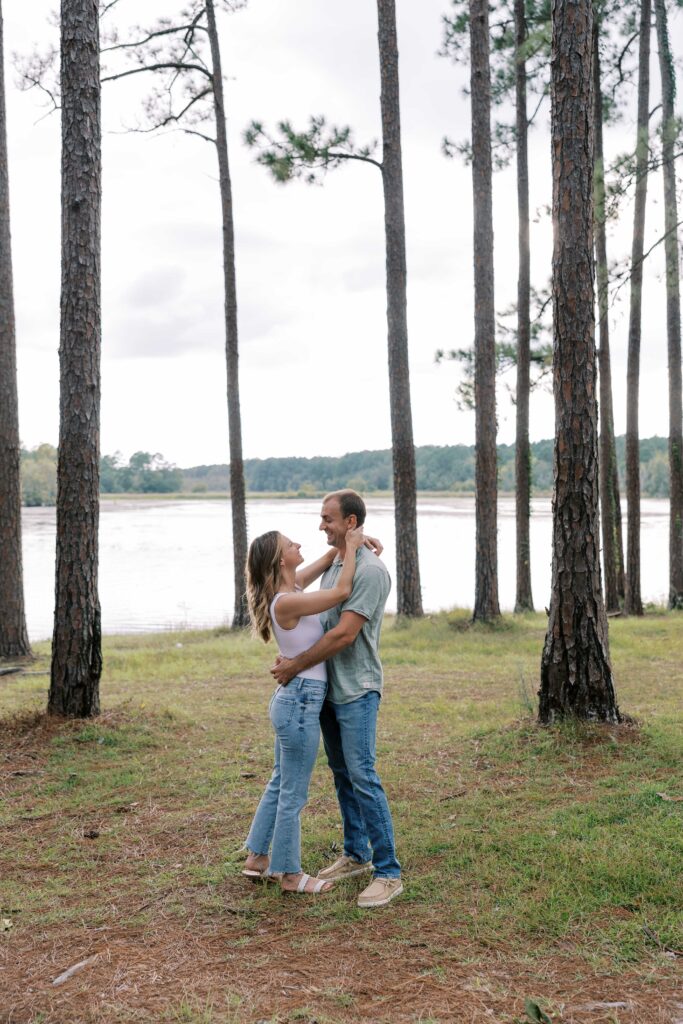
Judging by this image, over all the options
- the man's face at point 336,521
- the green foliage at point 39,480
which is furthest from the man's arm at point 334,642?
the green foliage at point 39,480

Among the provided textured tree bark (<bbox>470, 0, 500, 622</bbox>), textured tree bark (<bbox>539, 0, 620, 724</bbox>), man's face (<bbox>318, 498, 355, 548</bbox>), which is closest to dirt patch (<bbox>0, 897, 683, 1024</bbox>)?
man's face (<bbox>318, 498, 355, 548</bbox>)

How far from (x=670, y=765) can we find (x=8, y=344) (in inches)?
373

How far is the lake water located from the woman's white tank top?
1189 cm

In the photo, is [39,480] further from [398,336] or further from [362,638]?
[362,638]

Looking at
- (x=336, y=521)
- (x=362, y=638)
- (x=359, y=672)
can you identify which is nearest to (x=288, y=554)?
(x=336, y=521)

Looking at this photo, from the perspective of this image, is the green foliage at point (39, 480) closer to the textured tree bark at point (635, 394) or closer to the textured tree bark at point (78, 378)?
the textured tree bark at point (635, 394)

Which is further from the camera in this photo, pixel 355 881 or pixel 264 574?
pixel 355 881

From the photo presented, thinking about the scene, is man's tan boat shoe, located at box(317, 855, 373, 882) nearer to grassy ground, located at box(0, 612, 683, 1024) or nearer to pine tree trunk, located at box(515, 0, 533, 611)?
grassy ground, located at box(0, 612, 683, 1024)

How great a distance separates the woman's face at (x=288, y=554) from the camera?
14.2 feet

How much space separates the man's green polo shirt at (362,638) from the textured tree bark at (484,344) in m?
9.63

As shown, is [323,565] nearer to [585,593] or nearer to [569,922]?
[569,922]

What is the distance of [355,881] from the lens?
4480 millimetres

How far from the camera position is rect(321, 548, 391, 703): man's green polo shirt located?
13.8ft

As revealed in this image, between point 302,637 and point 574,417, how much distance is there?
125 inches
